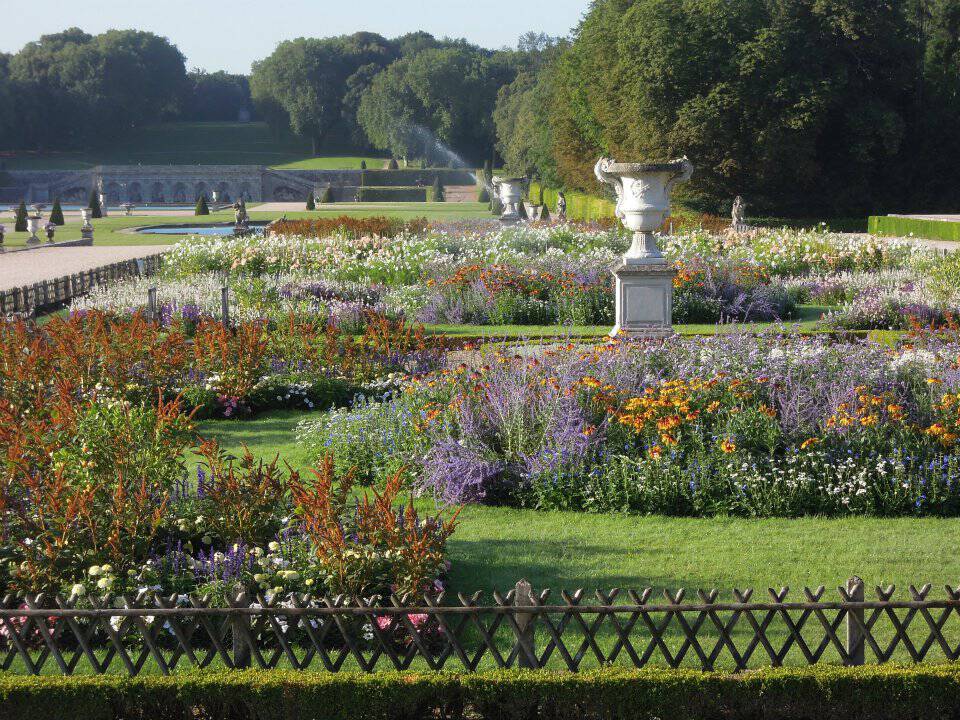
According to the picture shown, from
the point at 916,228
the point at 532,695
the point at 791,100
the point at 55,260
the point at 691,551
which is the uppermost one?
the point at 791,100

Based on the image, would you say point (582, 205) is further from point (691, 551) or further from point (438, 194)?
point (691, 551)

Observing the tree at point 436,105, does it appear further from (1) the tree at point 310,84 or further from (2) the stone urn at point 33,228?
(2) the stone urn at point 33,228

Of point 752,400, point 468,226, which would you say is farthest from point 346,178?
point 752,400

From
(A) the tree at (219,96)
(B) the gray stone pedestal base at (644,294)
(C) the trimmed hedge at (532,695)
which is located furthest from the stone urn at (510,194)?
(A) the tree at (219,96)

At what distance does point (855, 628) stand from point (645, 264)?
7.69 metres

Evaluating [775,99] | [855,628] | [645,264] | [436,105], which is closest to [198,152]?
[436,105]

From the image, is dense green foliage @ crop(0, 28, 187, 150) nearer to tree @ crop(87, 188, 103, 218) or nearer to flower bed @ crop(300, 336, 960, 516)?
tree @ crop(87, 188, 103, 218)

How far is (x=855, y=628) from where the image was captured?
3.85 meters

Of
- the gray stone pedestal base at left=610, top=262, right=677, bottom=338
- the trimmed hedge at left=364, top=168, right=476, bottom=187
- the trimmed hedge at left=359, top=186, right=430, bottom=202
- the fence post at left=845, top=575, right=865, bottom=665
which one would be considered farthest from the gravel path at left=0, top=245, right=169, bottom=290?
the trimmed hedge at left=364, top=168, right=476, bottom=187

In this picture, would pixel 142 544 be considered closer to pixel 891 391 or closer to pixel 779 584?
pixel 779 584

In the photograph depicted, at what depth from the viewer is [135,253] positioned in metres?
28.0

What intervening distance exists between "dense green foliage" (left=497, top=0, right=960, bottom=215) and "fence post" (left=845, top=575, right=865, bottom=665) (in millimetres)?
29911

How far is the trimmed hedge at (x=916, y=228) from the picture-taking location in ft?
84.9

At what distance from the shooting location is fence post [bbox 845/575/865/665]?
3.83 metres
